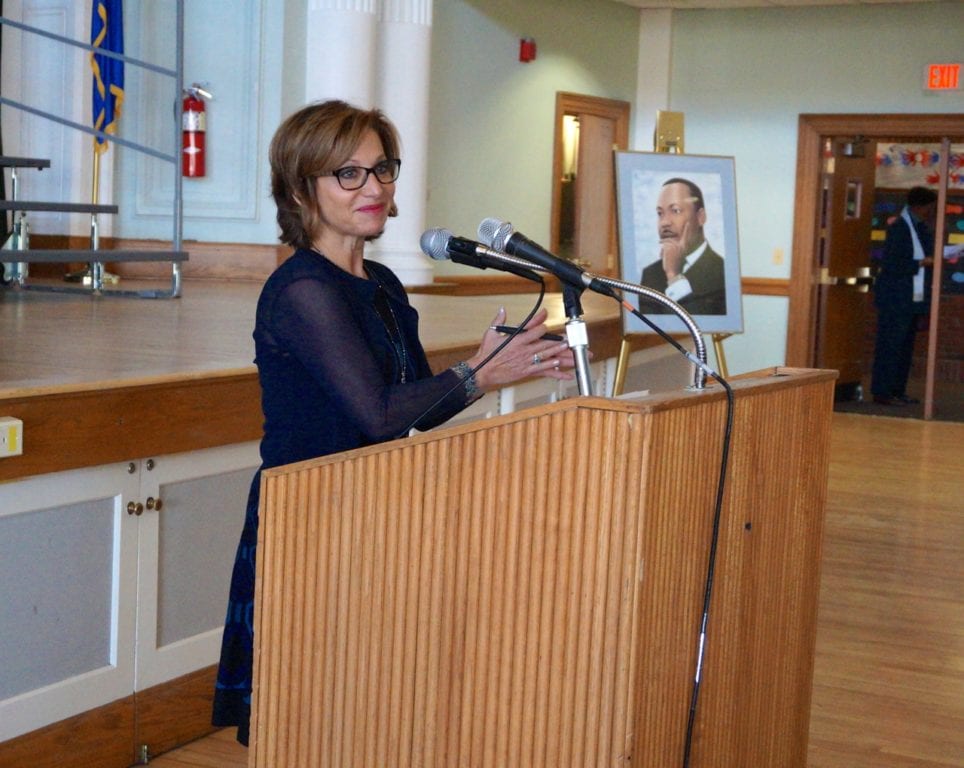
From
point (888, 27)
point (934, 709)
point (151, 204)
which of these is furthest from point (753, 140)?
point (934, 709)

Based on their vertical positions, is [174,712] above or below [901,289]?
below

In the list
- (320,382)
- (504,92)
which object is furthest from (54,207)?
(320,382)

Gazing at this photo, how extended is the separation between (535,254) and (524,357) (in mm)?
170

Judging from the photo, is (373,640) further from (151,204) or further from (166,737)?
(151,204)

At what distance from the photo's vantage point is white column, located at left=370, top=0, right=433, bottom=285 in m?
7.41

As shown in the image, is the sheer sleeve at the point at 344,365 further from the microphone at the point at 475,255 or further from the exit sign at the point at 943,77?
the exit sign at the point at 943,77

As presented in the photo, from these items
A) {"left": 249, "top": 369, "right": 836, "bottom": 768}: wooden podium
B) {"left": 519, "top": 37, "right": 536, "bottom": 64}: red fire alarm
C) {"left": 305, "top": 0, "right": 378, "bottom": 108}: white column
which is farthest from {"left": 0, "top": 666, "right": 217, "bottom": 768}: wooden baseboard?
{"left": 519, "top": 37, "right": 536, "bottom": 64}: red fire alarm

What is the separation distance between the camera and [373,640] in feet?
5.07

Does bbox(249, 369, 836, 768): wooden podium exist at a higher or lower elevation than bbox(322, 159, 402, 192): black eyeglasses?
lower

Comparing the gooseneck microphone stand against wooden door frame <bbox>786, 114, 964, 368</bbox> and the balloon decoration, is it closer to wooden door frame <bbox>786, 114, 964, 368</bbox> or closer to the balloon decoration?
wooden door frame <bbox>786, 114, 964, 368</bbox>

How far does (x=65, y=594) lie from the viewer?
2.46 m

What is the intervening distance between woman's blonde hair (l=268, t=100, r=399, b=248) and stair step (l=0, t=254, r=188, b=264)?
303cm

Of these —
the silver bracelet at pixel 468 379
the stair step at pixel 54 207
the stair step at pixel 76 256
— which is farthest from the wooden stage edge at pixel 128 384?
the stair step at pixel 54 207

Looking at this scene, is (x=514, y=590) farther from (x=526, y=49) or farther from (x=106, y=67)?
(x=526, y=49)
